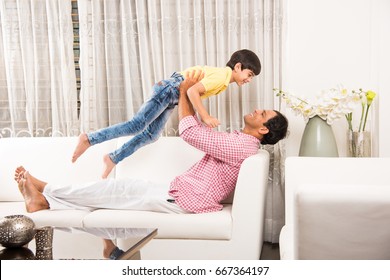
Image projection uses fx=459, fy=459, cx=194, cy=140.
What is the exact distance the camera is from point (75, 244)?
1.83 meters

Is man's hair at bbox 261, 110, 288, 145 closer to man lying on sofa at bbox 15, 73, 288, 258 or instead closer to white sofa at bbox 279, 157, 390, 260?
man lying on sofa at bbox 15, 73, 288, 258

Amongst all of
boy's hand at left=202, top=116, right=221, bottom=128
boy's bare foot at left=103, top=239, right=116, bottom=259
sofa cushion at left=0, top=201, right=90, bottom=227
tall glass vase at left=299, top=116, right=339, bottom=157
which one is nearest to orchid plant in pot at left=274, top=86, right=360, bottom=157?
tall glass vase at left=299, top=116, right=339, bottom=157

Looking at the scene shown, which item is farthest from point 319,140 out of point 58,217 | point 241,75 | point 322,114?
point 58,217

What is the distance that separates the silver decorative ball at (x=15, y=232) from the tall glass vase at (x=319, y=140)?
1.83 metres

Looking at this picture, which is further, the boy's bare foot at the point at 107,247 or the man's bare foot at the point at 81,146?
the man's bare foot at the point at 81,146

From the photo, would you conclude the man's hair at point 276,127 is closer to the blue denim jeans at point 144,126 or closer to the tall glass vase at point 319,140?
the tall glass vase at point 319,140

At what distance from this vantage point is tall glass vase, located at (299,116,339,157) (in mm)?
2895

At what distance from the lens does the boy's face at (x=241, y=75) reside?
296 cm

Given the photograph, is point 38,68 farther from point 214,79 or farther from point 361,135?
point 361,135

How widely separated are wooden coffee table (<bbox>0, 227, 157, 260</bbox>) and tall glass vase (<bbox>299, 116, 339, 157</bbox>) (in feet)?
4.45

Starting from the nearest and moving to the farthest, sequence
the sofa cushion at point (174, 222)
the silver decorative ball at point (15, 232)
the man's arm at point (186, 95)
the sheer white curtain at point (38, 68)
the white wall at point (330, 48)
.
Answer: the silver decorative ball at point (15, 232) → the sofa cushion at point (174, 222) → the man's arm at point (186, 95) → the white wall at point (330, 48) → the sheer white curtain at point (38, 68)

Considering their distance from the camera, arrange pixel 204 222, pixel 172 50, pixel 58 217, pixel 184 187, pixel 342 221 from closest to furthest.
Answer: pixel 342 221 → pixel 204 222 → pixel 58 217 → pixel 184 187 → pixel 172 50

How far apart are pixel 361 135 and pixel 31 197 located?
2073 mm

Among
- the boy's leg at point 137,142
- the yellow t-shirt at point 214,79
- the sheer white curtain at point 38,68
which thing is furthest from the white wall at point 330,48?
the sheer white curtain at point 38,68
